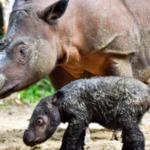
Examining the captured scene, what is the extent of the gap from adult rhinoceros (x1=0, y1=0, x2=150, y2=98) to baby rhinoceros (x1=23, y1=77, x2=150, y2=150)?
71 centimetres

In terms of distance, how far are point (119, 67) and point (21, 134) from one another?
1.50m

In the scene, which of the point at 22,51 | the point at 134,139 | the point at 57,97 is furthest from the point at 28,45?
the point at 134,139

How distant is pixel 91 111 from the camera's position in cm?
358

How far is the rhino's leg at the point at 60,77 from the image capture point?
5.70 metres

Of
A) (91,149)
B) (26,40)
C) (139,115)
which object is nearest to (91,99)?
(139,115)

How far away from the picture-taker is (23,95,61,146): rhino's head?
11.4ft

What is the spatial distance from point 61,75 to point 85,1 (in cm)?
124

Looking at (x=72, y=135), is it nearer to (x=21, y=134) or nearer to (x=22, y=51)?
(x=22, y=51)

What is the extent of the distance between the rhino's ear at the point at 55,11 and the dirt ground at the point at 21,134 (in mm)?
1328

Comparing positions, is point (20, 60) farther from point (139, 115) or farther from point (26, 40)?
point (139, 115)

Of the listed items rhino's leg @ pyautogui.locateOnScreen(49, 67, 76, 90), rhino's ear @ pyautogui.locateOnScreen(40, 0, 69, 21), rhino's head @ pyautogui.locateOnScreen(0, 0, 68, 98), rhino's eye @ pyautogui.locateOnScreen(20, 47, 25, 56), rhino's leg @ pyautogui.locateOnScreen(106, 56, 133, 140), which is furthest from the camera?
rhino's leg @ pyautogui.locateOnScreen(49, 67, 76, 90)

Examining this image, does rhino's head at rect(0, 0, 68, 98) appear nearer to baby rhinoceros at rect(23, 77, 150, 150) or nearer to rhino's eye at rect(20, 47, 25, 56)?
rhino's eye at rect(20, 47, 25, 56)

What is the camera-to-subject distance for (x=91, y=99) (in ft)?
11.7

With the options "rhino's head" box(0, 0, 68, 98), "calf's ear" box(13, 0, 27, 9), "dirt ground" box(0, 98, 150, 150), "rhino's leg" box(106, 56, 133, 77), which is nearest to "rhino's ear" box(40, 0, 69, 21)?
"rhino's head" box(0, 0, 68, 98)
